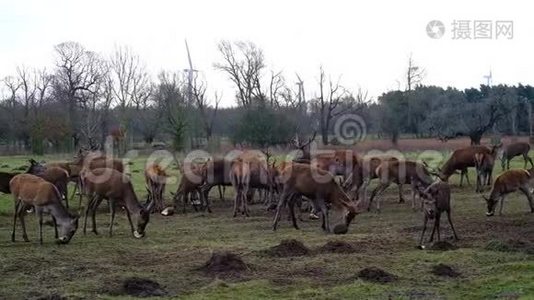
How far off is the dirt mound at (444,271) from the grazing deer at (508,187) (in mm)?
7250

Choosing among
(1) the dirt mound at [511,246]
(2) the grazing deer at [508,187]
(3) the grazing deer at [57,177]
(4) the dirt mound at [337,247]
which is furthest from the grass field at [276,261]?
(3) the grazing deer at [57,177]

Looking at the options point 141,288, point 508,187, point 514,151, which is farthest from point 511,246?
point 514,151

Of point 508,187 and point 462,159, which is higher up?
point 462,159

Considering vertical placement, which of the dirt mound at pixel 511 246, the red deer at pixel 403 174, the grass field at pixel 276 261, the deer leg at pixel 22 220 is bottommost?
the grass field at pixel 276 261

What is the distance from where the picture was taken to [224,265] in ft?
35.5

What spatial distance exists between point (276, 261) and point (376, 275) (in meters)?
2.14

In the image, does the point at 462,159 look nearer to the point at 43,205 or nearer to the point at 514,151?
the point at 514,151

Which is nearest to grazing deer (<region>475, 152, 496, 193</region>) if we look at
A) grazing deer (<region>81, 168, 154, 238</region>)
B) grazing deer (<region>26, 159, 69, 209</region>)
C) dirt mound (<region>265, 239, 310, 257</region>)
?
grazing deer (<region>81, 168, 154, 238</region>)

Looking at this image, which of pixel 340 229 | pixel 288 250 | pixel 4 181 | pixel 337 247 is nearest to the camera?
pixel 288 250

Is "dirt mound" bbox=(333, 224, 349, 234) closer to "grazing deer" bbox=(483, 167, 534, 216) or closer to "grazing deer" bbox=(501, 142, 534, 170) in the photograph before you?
"grazing deer" bbox=(483, 167, 534, 216)

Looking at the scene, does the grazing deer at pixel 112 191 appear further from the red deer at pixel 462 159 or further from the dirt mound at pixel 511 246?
the red deer at pixel 462 159

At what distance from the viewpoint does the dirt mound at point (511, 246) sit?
12031 millimetres

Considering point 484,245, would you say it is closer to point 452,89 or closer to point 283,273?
point 283,273

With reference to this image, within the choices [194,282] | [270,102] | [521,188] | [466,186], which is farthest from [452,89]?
[194,282]
